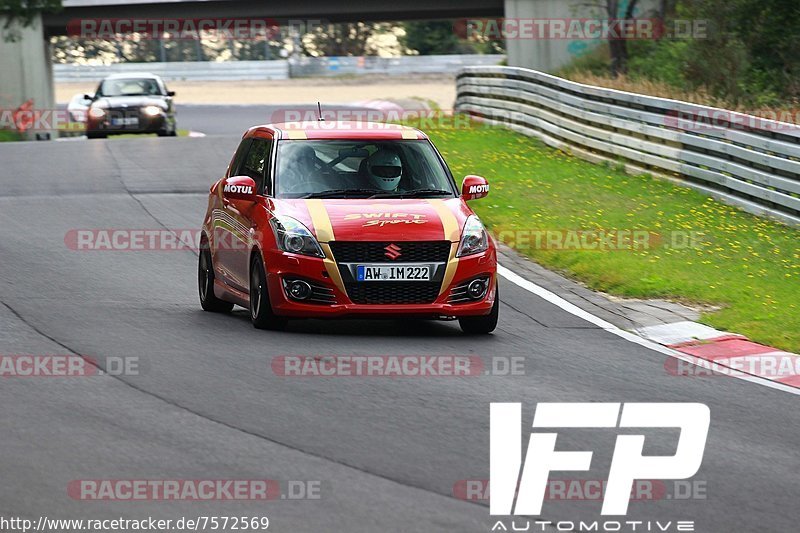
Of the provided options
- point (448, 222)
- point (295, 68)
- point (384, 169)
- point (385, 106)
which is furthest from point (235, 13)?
point (448, 222)

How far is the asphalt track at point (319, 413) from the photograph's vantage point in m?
6.68

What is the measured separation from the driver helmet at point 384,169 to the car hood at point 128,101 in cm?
2250

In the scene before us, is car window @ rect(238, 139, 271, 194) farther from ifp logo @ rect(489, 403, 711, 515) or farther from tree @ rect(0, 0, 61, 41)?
tree @ rect(0, 0, 61, 41)

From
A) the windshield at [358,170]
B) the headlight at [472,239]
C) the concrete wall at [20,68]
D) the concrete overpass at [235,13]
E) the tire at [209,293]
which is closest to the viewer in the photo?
the headlight at [472,239]

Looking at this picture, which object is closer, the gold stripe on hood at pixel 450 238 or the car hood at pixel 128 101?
the gold stripe on hood at pixel 450 238

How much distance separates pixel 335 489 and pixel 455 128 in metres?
24.7

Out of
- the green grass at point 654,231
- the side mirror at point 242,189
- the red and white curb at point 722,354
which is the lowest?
the green grass at point 654,231

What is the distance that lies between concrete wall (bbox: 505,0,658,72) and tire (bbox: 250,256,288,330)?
118ft

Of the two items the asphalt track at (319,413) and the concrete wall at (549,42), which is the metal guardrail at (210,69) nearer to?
the concrete wall at (549,42)

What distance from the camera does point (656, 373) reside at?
1030cm

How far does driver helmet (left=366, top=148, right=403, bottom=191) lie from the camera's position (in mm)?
12188

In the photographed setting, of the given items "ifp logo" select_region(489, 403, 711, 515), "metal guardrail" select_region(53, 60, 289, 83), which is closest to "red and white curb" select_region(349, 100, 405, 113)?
"metal guardrail" select_region(53, 60, 289, 83)

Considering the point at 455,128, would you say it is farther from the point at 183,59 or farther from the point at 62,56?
the point at 62,56

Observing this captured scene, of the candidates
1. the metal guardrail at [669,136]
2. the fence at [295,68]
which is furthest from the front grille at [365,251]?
the fence at [295,68]
